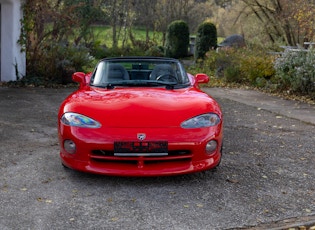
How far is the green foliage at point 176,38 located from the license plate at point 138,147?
2474 cm

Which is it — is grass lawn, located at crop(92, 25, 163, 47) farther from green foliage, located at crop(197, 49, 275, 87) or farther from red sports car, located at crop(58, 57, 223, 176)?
red sports car, located at crop(58, 57, 223, 176)

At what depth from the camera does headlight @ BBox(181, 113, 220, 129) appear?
15.3 feet

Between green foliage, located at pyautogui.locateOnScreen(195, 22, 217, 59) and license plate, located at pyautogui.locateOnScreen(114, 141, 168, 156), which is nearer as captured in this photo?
license plate, located at pyautogui.locateOnScreen(114, 141, 168, 156)

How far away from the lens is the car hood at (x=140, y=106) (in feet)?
15.2

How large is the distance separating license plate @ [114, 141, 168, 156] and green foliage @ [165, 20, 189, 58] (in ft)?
81.2

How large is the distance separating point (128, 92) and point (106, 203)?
1.63 m

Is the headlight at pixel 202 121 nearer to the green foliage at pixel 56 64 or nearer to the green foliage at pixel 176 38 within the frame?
the green foliage at pixel 56 64

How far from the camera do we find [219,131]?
15.8 feet

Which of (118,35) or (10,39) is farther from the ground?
(10,39)


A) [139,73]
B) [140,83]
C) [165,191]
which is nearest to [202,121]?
[165,191]

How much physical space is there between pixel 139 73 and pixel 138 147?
214cm

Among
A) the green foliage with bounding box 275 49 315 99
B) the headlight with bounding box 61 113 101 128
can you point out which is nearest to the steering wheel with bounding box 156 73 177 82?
the headlight with bounding box 61 113 101 128

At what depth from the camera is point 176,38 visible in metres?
29.0

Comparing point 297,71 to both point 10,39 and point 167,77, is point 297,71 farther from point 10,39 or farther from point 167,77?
point 10,39
